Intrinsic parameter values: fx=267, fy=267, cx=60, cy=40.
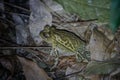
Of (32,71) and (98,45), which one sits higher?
(98,45)

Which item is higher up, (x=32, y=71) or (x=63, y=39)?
(x=63, y=39)

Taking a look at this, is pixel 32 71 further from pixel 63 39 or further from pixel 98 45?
pixel 98 45

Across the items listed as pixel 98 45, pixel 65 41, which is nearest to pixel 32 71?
pixel 65 41

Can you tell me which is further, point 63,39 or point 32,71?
point 63,39

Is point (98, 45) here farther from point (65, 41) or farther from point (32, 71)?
point (32, 71)

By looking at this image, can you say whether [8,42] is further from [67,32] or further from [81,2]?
[81,2]

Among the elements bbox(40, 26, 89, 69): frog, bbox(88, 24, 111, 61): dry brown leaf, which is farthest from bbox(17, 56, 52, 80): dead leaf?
bbox(88, 24, 111, 61): dry brown leaf

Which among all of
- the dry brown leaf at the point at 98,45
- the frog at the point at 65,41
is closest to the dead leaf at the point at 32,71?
the frog at the point at 65,41

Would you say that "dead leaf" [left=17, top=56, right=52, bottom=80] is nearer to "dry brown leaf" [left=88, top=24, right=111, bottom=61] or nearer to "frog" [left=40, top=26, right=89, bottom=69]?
"frog" [left=40, top=26, right=89, bottom=69]
